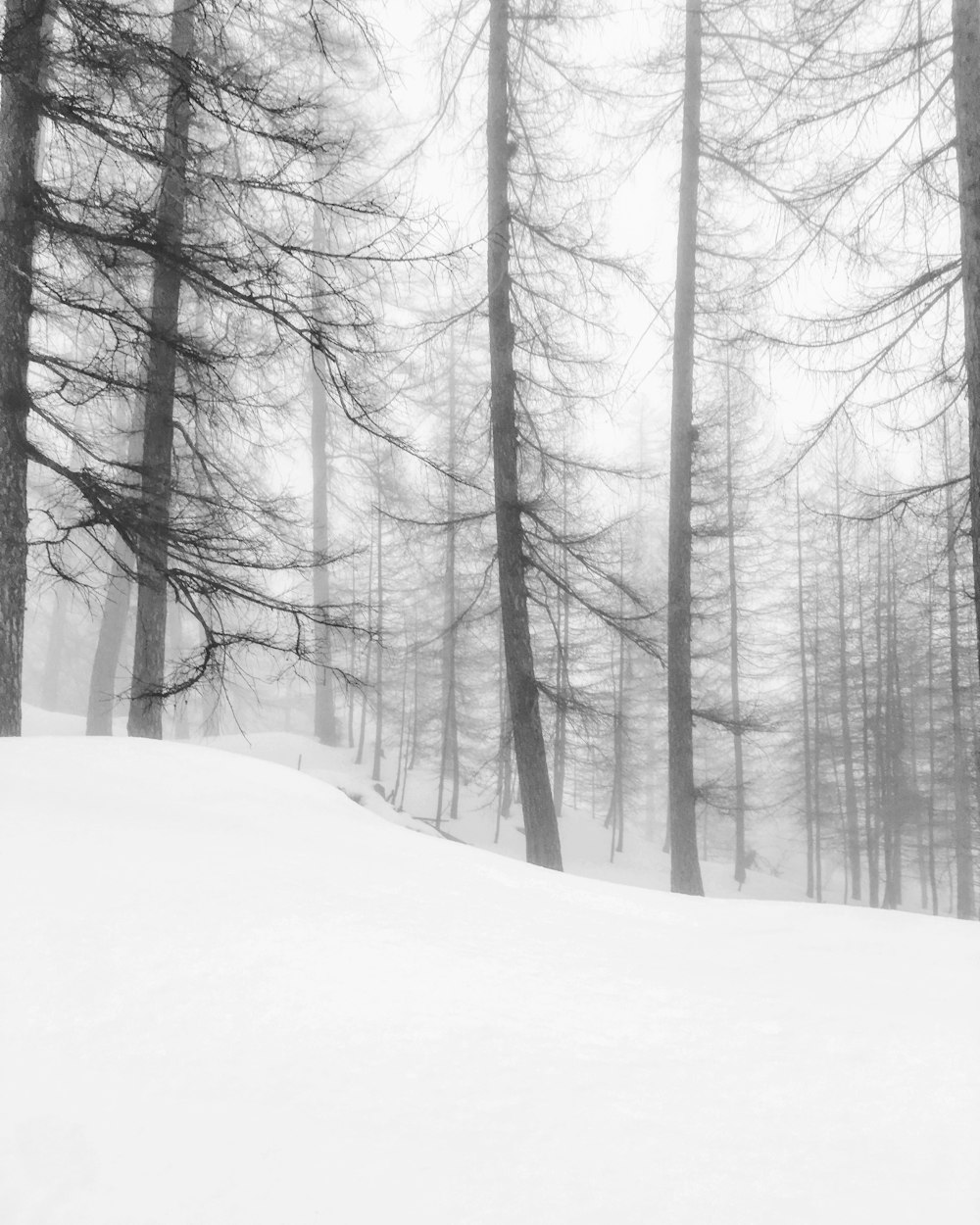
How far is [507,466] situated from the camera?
8867 millimetres

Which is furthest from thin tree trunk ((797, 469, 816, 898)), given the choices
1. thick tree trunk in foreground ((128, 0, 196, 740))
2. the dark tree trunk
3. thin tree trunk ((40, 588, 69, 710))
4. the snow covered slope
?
thin tree trunk ((40, 588, 69, 710))

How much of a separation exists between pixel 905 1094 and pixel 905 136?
7.25m

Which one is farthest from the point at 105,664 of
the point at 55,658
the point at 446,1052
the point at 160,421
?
the point at 55,658

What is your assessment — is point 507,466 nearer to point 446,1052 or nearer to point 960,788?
point 446,1052

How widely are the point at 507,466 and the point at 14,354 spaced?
15.3 feet

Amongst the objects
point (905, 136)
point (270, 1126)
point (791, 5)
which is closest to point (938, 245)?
point (905, 136)

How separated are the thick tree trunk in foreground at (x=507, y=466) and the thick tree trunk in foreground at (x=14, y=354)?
4.39 metres

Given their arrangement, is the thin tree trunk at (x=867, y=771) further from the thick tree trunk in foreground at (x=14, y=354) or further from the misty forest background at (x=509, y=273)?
the thick tree trunk in foreground at (x=14, y=354)

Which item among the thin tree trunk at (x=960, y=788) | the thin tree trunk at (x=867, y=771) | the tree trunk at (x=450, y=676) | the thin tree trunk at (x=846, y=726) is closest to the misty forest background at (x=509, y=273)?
the tree trunk at (x=450, y=676)

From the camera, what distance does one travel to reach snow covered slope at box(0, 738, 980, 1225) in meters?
1.64

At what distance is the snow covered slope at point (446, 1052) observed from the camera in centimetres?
164

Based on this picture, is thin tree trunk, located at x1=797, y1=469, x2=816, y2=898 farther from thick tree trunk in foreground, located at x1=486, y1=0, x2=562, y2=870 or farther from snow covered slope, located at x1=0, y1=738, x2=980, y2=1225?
snow covered slope, located at x1=0, y1=738, x2=980, y2=1225

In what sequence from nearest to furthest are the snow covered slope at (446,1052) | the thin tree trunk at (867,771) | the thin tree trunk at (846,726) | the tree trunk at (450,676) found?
the snow covered slope at (446,1052) → the tree trunk at (450,676) → the thin tree trunk at (867,771) → the thin tree trunk at (846,726)

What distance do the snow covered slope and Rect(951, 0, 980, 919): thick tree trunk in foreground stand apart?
377 centimetres
